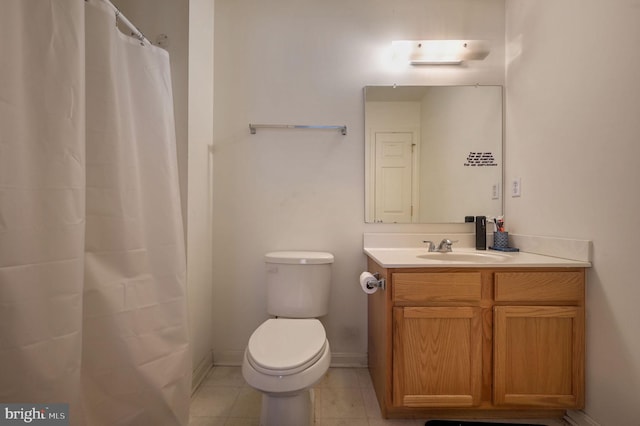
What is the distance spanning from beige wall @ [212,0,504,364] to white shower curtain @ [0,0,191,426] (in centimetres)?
67

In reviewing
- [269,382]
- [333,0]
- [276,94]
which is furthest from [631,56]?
[269,382]

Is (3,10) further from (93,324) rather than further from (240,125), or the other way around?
(240,125)

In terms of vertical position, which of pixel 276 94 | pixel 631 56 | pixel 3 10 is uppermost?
pixel 276 94

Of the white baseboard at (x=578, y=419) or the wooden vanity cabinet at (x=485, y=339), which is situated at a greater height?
the wooden vanity cabinet at (x=485, y=339)

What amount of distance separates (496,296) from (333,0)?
199cm

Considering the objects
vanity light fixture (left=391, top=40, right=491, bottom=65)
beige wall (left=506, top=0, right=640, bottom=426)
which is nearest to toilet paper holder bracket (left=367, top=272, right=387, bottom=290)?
beige wall (left=506, top=0, right=640, bottom=426)

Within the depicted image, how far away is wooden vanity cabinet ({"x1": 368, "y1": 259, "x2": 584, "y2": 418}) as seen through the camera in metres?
1.19

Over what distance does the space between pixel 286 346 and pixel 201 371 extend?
85 cm

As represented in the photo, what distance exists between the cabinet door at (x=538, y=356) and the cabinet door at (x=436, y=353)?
0.11 m

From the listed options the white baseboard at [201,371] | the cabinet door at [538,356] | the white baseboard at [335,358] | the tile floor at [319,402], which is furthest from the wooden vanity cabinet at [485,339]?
the white baseboard at [201,371]

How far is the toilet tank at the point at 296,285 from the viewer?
154 centimetres

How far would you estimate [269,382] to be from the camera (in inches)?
38.7

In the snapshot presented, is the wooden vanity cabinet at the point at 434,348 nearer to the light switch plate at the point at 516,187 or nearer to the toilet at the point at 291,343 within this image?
the toilet at the point at 291,343

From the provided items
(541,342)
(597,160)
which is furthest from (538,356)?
(597,160)
